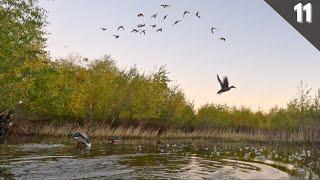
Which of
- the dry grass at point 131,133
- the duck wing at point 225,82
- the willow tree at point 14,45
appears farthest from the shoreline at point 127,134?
the duck wing at point 225,82

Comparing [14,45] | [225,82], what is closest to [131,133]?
[14,45]

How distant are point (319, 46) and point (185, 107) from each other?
165 ft

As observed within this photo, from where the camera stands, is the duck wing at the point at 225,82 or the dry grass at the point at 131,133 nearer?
the duck wing at the point at 225,82

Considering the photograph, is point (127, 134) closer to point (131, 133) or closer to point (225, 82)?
point (131, 133)

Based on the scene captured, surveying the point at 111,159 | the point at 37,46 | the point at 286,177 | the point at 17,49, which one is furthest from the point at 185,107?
the point at 286,177

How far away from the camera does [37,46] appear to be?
186ft

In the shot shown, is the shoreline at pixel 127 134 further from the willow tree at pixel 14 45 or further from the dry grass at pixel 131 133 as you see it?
the willow tree at pixel 14 45

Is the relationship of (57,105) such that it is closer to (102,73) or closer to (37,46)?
(37,46)

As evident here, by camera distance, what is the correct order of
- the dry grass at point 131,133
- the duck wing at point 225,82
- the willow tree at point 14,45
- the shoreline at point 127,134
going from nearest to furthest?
the duck wing at point 225,82 < the willow tree at point 14,45 < the shoreline at point 127,134 < the dry grass at point 131,133

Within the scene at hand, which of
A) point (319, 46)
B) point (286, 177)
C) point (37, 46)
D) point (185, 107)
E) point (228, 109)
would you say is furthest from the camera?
point (228, 109)

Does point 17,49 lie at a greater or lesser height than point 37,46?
lesser

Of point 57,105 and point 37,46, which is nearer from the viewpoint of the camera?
point 57,105

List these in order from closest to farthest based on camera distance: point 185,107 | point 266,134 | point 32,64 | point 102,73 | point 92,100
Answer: point 32,64 < point 266,134 < point 92,100 < point 102,73 < point 185,107

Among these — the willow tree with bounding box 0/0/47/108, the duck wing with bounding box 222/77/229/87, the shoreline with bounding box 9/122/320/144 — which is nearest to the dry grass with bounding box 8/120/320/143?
the shoreline with bounding box 9/122/320/144
